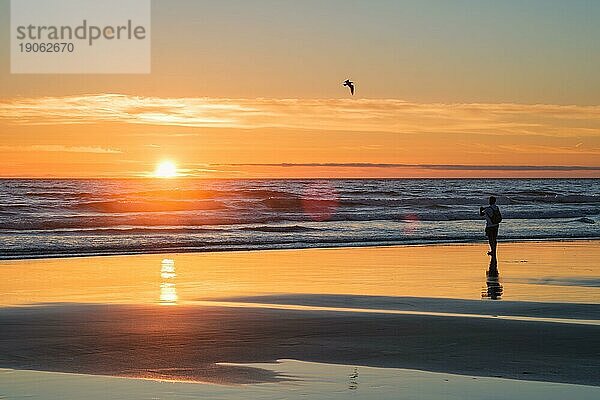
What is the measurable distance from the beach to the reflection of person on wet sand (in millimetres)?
40

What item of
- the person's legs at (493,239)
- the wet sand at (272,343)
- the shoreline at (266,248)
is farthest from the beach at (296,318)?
the shoreline at (266,248)

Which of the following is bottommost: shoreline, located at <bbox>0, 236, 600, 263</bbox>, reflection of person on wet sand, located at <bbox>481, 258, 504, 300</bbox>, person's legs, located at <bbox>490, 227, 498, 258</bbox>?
reflection of person on wet sand, located at <bbox>481, 258, 504, 300</bbox>

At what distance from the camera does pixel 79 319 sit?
12.9 m

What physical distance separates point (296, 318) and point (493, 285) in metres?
5.75

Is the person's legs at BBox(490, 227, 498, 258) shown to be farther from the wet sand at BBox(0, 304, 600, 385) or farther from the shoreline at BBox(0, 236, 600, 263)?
the wet sand at BBox(0, 304, 600, 385)

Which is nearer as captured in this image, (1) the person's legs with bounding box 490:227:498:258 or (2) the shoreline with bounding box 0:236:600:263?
(1) the person's legs with bounding box 490:227:498:258

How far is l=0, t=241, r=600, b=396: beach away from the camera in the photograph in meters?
9.71

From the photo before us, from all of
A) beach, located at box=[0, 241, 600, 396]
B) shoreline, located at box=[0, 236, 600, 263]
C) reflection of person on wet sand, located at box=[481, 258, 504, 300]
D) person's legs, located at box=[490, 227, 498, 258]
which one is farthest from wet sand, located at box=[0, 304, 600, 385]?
shoreline, located at box=[0, 236, 600, 263]

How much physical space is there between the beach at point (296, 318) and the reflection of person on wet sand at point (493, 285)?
40mm

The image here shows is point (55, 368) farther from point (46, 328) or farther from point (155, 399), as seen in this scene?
point (46, 328)

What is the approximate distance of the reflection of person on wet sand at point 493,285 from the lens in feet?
51.9

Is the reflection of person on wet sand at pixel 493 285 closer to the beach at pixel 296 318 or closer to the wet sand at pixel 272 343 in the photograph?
the beach at pixel 296 318

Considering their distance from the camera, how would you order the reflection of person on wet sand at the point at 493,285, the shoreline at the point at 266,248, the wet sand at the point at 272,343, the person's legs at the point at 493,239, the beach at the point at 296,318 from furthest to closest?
the shoreline at the point at 266,248, the person's legs at the point at 493,239, the reflection of person on wet sand at the point at 493,285, the beach at the point at 296,318, the wet sand at the point at 272,343

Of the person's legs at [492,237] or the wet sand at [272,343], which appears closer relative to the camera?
the wet sand at [272,343]
